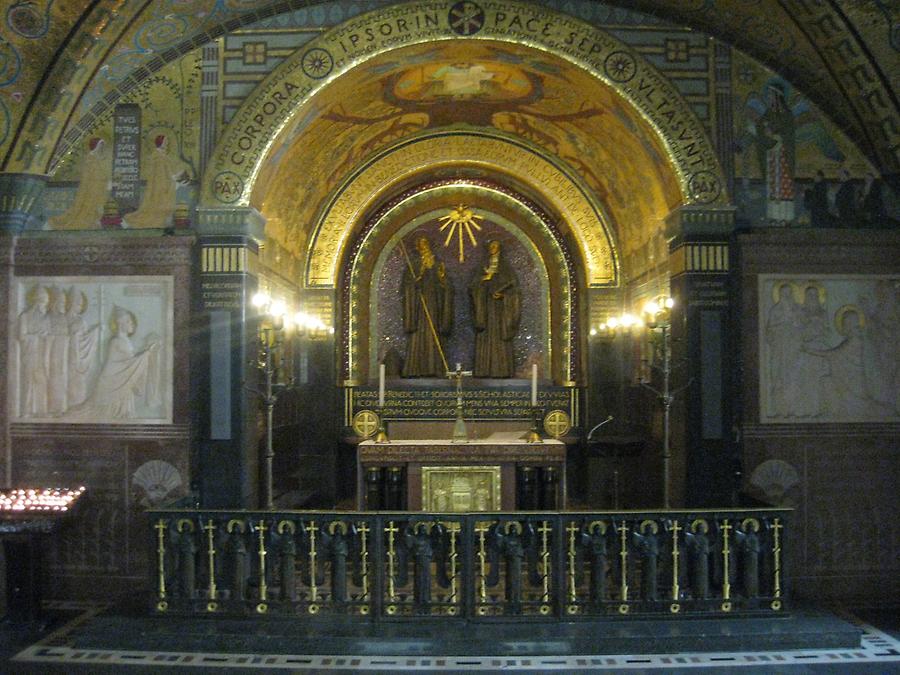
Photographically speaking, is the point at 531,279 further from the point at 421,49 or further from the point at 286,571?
the point at 286,571

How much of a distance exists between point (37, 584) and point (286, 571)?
8.62 ft

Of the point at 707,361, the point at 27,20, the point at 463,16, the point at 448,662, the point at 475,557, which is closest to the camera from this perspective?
the point at 448,662

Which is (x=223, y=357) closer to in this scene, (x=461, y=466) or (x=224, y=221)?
(x=224, y=221)

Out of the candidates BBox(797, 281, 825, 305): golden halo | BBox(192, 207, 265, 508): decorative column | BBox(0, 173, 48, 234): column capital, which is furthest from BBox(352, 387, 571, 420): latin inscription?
BBox(0, 173, 48, 234): column capital


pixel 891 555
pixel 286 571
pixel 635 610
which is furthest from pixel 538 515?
pixel 891 555

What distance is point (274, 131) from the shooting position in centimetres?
945

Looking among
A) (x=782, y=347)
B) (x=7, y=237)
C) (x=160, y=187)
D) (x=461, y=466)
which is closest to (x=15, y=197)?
(x=7, y=237)

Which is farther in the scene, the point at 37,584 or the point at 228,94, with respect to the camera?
the point at 228,94

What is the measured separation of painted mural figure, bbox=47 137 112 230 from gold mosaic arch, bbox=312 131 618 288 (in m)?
3.92

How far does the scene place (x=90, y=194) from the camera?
962 centimetres

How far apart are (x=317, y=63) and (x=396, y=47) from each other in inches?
34.9

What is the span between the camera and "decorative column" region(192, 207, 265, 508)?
30.6ft

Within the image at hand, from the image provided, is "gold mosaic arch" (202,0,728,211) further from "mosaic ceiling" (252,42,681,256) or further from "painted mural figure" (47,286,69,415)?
"painted mural figure" (47,286,69,415)

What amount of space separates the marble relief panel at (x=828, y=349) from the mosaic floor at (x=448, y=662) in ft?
9.48
